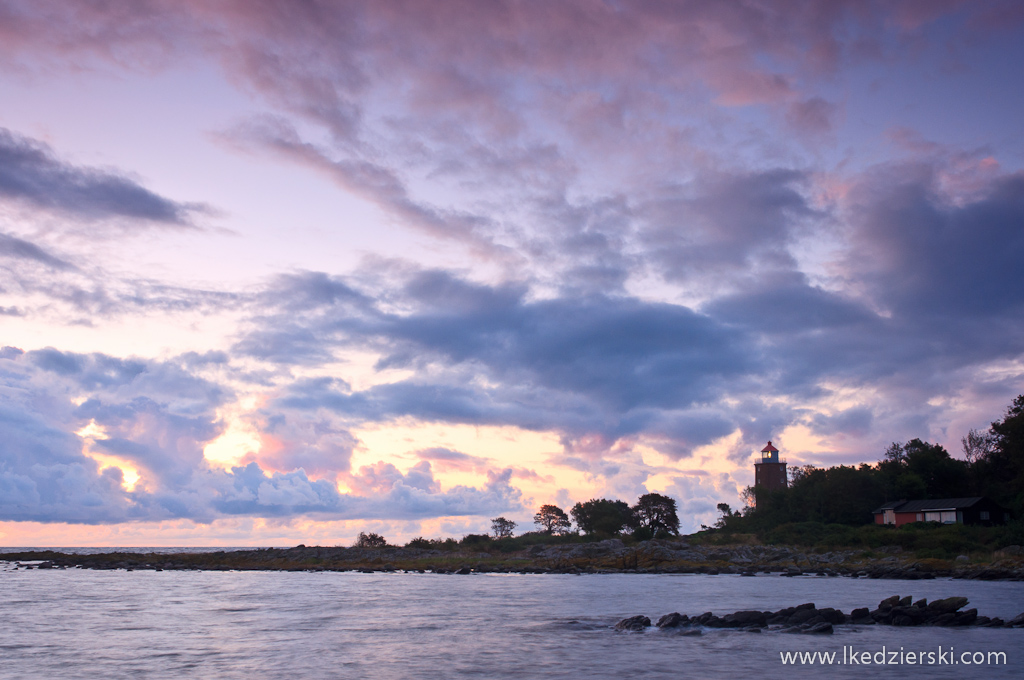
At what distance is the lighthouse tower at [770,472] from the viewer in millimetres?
105625

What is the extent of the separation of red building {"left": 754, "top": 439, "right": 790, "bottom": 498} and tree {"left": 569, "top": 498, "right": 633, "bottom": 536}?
67.8ft

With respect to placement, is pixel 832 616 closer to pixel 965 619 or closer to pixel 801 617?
pixel 801 617

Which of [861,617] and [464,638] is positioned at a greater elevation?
[861,617]

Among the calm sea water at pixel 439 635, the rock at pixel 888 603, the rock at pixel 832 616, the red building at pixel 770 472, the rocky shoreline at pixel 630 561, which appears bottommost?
the rocky shoreline at pixel 630 561

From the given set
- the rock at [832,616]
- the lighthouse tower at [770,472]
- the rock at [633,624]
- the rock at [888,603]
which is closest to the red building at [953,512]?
the lighthouse tower at [770,472]

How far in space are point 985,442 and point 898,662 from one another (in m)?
104

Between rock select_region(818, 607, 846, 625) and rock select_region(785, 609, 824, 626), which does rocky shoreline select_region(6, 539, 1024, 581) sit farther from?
rock select_region(785, 609, 824, 626)

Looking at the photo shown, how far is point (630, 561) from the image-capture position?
79562mm

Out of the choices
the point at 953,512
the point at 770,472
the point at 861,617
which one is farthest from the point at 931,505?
the point at 861,617

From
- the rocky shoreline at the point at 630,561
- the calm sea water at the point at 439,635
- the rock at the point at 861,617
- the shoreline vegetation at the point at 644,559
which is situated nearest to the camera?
the calm sea water at the point at 439,635

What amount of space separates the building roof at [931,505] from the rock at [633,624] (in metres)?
64.2

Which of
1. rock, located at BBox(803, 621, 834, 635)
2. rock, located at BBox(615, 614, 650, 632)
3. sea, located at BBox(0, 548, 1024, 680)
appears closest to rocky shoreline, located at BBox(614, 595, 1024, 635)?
rock, located at BBox(615, 614, 650, 632)

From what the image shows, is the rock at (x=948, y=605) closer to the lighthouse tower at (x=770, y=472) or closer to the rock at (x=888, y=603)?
the rock at (x=888, y=603)

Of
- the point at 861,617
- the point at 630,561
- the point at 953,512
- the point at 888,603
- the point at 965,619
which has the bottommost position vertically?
the point at 630,561
